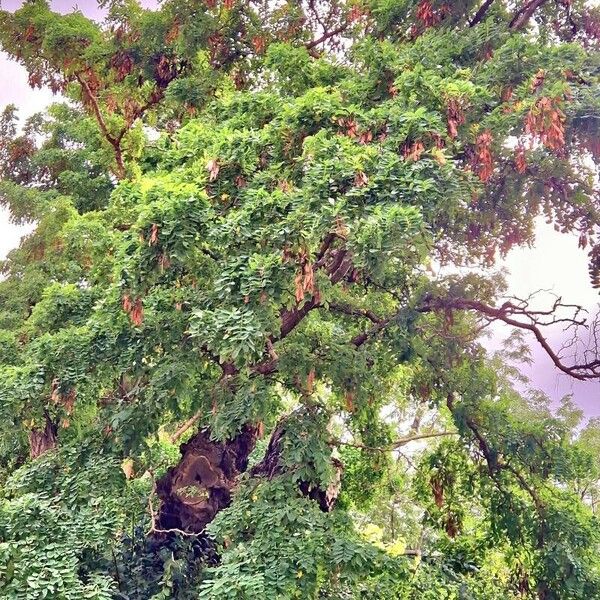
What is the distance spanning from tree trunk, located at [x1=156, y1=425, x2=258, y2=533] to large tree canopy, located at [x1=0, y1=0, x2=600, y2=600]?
21 millimetres

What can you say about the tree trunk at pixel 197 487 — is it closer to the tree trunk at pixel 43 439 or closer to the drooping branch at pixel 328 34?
the tree trunk at pixel 43 439

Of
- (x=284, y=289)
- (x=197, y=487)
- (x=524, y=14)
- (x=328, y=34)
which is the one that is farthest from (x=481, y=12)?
(x=197, y=487)

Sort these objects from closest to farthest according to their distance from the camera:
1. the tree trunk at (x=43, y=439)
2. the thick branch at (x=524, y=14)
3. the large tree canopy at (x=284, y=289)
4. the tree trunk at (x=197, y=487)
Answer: the large tree canopy at (x=284, y=289), the thick branch at (x=524, y=14), the tree trunk at (x=43, y=439), the tree trunk at (x=197, y=487)

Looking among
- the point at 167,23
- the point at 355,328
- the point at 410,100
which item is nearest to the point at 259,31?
the point at 167,23

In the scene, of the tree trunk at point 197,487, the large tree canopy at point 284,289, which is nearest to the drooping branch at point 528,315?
the large tree canopy at point 284,289

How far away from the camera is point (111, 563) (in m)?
5.31

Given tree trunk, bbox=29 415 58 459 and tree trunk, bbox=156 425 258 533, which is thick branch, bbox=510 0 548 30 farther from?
tree trunk, bbox=29 415 58 459

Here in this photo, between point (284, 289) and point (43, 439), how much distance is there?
2.78 metres

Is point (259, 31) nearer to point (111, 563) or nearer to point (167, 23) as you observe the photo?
point (167, 23)

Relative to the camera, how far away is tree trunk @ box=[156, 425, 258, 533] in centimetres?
634

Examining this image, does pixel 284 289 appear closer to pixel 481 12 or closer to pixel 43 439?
pixel 43 439

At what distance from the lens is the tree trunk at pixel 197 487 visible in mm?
6336

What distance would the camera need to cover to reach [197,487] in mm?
6363

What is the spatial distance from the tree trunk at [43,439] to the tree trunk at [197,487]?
4.31 ft
